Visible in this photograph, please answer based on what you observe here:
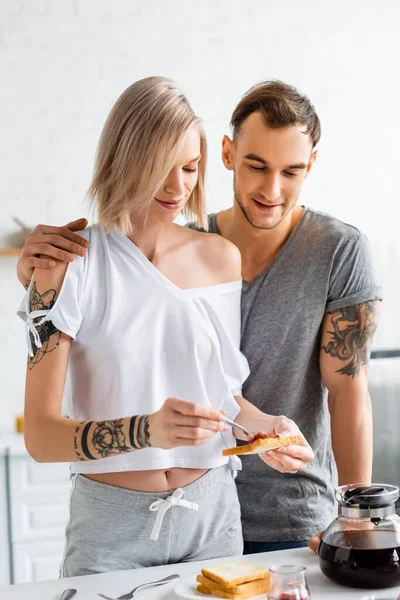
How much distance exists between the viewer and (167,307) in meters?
1.74

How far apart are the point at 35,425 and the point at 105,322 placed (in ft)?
0.79

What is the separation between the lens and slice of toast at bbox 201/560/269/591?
4.64 feet

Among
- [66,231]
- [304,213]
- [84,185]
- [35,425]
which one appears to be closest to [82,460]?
[35,425]

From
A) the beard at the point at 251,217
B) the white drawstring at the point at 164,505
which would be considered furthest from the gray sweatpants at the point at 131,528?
the beard at the point at 251,217

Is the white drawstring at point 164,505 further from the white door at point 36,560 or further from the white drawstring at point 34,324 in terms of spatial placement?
the white door at point 36,560

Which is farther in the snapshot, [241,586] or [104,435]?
[104,435]

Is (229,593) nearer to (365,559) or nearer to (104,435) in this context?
(365,559)

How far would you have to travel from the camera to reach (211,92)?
4176 millimetres

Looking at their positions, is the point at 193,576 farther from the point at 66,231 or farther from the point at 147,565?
the point at 66,231

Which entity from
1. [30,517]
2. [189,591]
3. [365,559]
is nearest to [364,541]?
[365,559]

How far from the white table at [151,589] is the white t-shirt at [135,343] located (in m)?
0.20

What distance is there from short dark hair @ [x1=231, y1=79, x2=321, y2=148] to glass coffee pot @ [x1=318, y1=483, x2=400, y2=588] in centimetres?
95

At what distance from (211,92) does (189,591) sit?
314 centimetres

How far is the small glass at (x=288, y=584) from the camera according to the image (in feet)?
4.21
